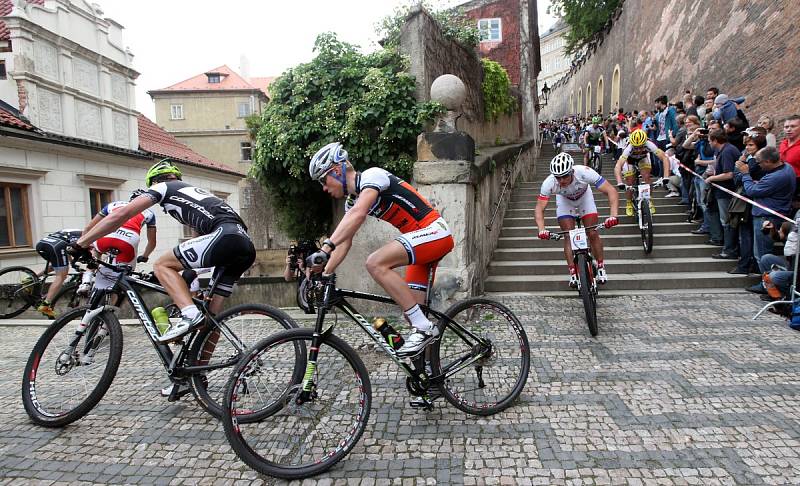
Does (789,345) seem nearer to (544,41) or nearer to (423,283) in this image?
(423,283)

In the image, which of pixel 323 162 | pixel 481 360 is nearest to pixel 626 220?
pixel 481 360

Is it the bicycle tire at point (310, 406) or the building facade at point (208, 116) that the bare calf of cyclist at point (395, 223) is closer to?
the bicycle tire at point (310, 406)

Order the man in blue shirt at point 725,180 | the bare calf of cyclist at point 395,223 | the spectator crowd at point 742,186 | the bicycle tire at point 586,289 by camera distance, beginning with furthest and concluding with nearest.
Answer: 1. the man in blue shirt at point 725,180
2. the spectator crowd at point 742,186
3. the bicycle tire at point 586,289
4. the bare calf of cyclist at point 395,223

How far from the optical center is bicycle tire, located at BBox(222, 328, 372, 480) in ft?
8.98

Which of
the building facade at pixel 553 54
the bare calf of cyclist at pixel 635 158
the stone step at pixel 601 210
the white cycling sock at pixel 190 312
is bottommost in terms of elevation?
the white cycling sock at pixel 190 312

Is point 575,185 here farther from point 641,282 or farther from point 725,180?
point 725,180

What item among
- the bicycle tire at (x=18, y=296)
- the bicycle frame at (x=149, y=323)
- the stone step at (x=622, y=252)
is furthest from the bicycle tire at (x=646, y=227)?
the bicycle tire at (x=18, y=296)

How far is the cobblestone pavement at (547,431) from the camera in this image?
8.89ft

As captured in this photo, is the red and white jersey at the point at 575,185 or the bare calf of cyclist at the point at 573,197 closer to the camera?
the bare calf of cyclist at the point at 573,197

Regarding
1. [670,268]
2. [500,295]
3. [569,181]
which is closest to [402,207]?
[569,181]

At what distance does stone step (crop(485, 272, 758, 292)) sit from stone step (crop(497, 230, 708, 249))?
98 cm

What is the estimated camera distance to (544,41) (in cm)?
8356

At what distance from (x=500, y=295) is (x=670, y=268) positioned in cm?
270

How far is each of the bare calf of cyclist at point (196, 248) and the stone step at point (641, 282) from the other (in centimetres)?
425
